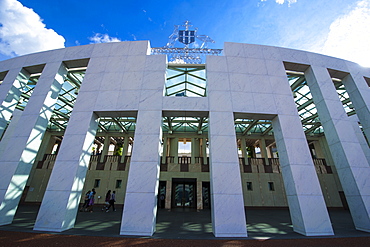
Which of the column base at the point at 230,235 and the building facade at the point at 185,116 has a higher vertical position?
the building facade at the point at 185,116

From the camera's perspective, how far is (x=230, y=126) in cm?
855

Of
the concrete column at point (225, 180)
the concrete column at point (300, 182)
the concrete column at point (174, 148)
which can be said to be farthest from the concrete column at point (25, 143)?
the concrete column at point (300, 182)

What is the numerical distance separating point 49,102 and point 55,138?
54.4 ft

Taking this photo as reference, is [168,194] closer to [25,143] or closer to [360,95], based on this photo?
[25,143]

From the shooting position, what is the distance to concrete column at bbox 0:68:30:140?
1012 centimetres

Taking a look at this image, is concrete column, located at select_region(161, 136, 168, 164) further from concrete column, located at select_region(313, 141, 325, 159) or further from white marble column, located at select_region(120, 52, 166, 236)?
concrete column, located at select_region(313, 141, 325, 159)

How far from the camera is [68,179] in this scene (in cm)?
764

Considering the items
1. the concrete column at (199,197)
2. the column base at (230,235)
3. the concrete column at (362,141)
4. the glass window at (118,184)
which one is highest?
the concrete column at (362,141)

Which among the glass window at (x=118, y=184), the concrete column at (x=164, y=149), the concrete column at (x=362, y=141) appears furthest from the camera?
the concrete column at (x=164, y=149)

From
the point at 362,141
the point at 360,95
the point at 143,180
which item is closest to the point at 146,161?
the point at 143,180

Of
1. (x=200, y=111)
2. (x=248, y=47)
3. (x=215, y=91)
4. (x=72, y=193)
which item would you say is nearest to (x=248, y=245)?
(x=200, y=111)

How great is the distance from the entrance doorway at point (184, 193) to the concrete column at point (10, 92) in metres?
14.5

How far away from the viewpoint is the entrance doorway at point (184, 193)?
58.6ft

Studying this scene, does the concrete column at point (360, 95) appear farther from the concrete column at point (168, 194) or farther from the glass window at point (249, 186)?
the concrete column at point (168, 194)
